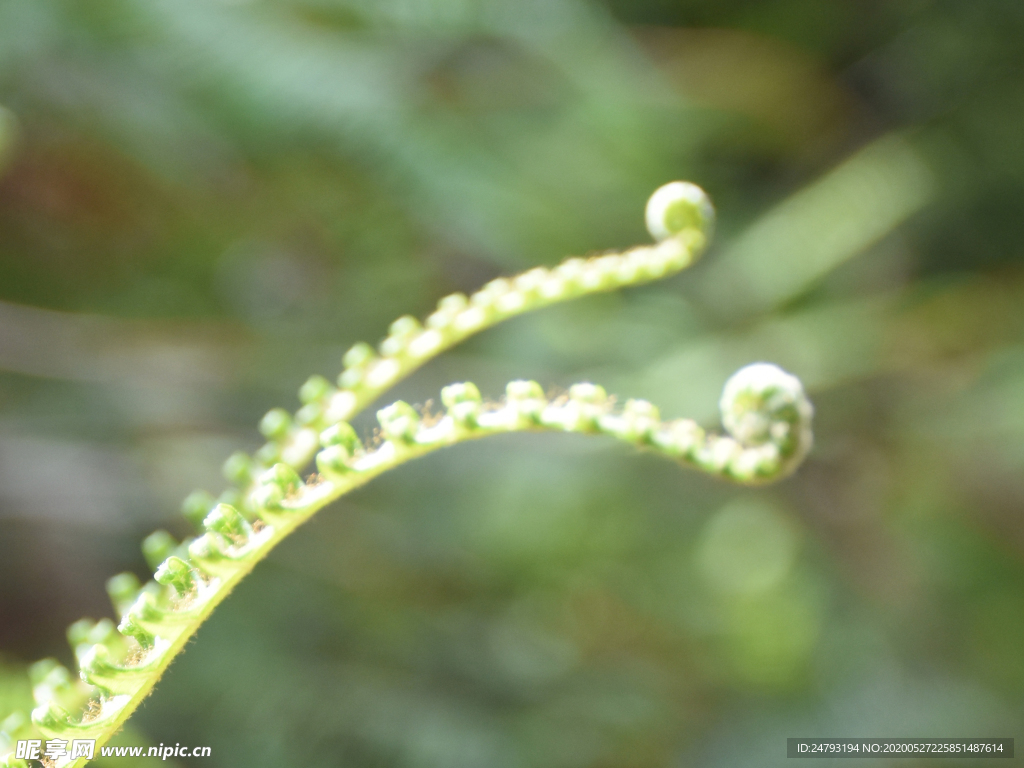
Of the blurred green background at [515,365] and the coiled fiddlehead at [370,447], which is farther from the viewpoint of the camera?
the blurred green background at [515,365]

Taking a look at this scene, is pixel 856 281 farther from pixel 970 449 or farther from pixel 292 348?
pixel 292 348

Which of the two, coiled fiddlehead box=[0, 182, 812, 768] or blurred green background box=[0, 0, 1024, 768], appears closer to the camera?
coiled fiddlehead box=[0, 182, 812, 768]

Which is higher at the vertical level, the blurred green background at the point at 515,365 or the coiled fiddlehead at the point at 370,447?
the blurred green background at the point at 515,365

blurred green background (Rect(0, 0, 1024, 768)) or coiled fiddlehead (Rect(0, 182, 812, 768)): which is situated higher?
blurred green background (Rect(0, 0, 1024, 768))

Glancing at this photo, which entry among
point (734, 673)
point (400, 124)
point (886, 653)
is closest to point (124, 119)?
point (400, 124)
